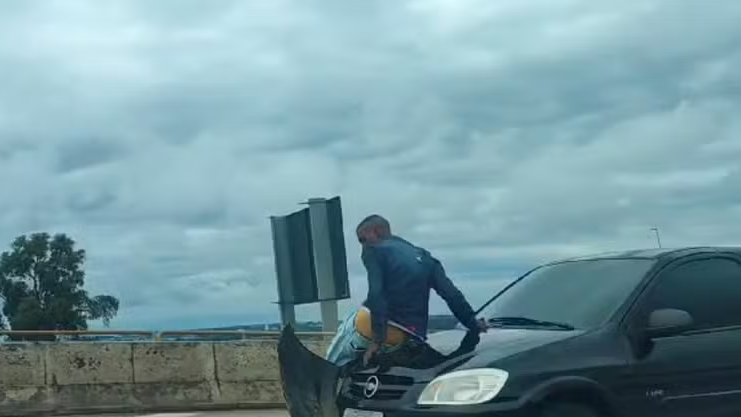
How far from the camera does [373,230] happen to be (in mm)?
6988

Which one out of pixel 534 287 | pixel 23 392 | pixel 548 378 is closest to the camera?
pixel 548 378

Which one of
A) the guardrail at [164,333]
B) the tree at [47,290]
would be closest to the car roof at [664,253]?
the guardrail at [164,333]

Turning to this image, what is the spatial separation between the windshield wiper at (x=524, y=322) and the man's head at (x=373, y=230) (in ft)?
3.13

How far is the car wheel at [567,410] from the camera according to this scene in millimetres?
5727

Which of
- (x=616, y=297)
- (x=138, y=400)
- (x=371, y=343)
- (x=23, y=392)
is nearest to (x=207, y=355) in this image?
(x=138, y=400)

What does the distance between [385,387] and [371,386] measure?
0.50 ft

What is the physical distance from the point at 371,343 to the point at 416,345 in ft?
1.09

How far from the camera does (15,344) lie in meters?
13.0

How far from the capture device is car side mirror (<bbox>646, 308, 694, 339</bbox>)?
240 inches

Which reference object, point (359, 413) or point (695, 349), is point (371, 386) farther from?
point (695, 349)

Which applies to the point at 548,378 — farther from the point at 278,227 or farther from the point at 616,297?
the point at 278,227

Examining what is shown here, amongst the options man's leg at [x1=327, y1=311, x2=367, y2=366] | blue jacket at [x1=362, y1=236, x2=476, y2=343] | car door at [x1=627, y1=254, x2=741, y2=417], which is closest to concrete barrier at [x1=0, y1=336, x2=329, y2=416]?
man's leg at [x1=327, y1=311, x2=367, y2=366]

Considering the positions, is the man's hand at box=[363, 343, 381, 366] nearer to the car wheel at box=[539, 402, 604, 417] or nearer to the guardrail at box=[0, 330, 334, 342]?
the car wheel at box=[539, 402, 604, 417]

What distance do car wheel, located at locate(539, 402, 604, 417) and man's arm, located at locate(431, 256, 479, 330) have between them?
3.69 ft
